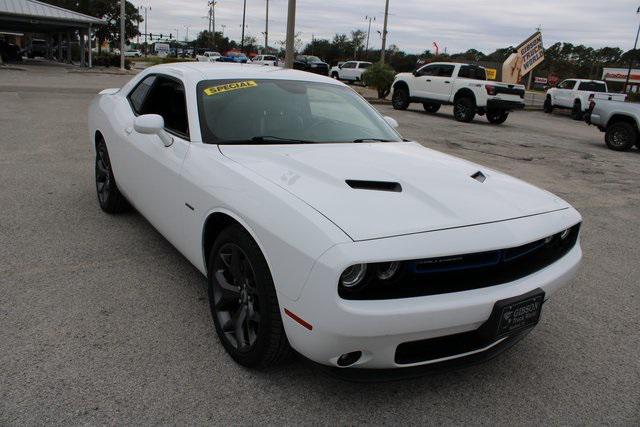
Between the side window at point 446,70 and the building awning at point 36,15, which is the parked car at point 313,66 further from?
the side window at point 446,70

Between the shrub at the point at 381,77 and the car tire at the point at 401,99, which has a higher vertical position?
the shrub at the point at 381,77

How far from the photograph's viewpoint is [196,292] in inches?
137

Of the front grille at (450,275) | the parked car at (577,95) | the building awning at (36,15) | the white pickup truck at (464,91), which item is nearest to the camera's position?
the front grille at (450,275)

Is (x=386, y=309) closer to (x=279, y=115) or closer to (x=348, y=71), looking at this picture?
(x=279, y=115)

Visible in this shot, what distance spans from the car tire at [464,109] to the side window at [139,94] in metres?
14.5

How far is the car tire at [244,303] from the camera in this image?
7.72 ft

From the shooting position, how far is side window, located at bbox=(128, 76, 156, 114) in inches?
167

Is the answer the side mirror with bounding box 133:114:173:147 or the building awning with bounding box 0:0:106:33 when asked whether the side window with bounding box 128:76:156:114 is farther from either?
the building awning with bounding box 0:0:106:33

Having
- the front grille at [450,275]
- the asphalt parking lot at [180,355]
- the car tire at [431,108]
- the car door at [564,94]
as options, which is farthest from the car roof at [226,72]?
the car door at [564,94]

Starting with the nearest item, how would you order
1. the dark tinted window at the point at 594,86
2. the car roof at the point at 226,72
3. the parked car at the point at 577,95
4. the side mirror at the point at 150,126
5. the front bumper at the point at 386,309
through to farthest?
the front bumper at the point at 386,309, the side mirror at the point at 150,126, the car roof at the point at 226,72, the parked car at the point at 577,95, the dark tinted window at the point at 594,86

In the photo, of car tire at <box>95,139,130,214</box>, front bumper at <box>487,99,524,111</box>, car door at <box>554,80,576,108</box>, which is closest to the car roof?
car tire at <box>95,139,130,214</box>

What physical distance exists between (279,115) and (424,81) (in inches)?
645

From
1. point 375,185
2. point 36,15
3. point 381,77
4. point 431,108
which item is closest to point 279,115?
point 375,185

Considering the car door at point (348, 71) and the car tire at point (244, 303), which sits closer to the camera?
the car tire at point (244, 303)
